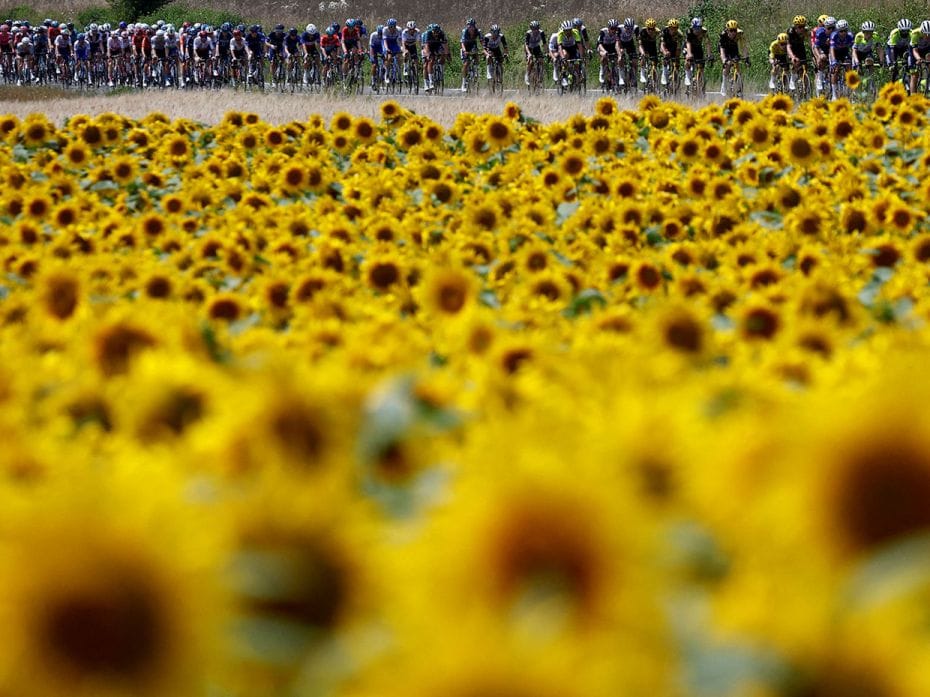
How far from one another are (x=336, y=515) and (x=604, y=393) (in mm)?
910

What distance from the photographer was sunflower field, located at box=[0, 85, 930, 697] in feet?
3.26

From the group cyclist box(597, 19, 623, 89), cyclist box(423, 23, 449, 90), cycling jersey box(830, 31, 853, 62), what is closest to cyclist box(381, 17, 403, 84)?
cyclist box(423, 23, 449, 90)

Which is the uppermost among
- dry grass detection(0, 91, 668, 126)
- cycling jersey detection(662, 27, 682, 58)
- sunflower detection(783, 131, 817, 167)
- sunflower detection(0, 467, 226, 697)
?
cycling jersey detection(662, 27, 682, 58)

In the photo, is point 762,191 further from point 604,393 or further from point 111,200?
point 604,393

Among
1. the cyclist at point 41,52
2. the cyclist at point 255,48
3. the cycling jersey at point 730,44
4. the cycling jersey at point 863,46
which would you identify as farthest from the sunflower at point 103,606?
the cyclist at point 41,52

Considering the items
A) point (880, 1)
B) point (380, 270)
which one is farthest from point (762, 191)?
point (880, 1)

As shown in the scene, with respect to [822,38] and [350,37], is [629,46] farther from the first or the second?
[350,37]

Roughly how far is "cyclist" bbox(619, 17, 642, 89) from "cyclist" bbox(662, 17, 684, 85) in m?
1.28

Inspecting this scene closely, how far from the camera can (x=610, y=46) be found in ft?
83.8

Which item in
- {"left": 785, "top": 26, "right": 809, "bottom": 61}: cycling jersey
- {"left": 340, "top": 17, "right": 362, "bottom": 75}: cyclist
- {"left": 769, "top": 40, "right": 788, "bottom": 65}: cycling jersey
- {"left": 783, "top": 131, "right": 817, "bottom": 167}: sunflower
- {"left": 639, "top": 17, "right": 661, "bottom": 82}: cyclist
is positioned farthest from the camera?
{"left": 340, "top": 17, "right": 362, "bottom": 75}: cyclist

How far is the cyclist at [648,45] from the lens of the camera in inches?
917

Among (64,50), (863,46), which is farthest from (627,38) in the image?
(64,50)

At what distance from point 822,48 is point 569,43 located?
22.8 ft

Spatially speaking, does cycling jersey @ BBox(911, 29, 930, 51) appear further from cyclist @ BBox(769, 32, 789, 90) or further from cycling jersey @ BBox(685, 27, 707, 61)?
cycling jersey @ BBox(685, 27, 707, 61)
